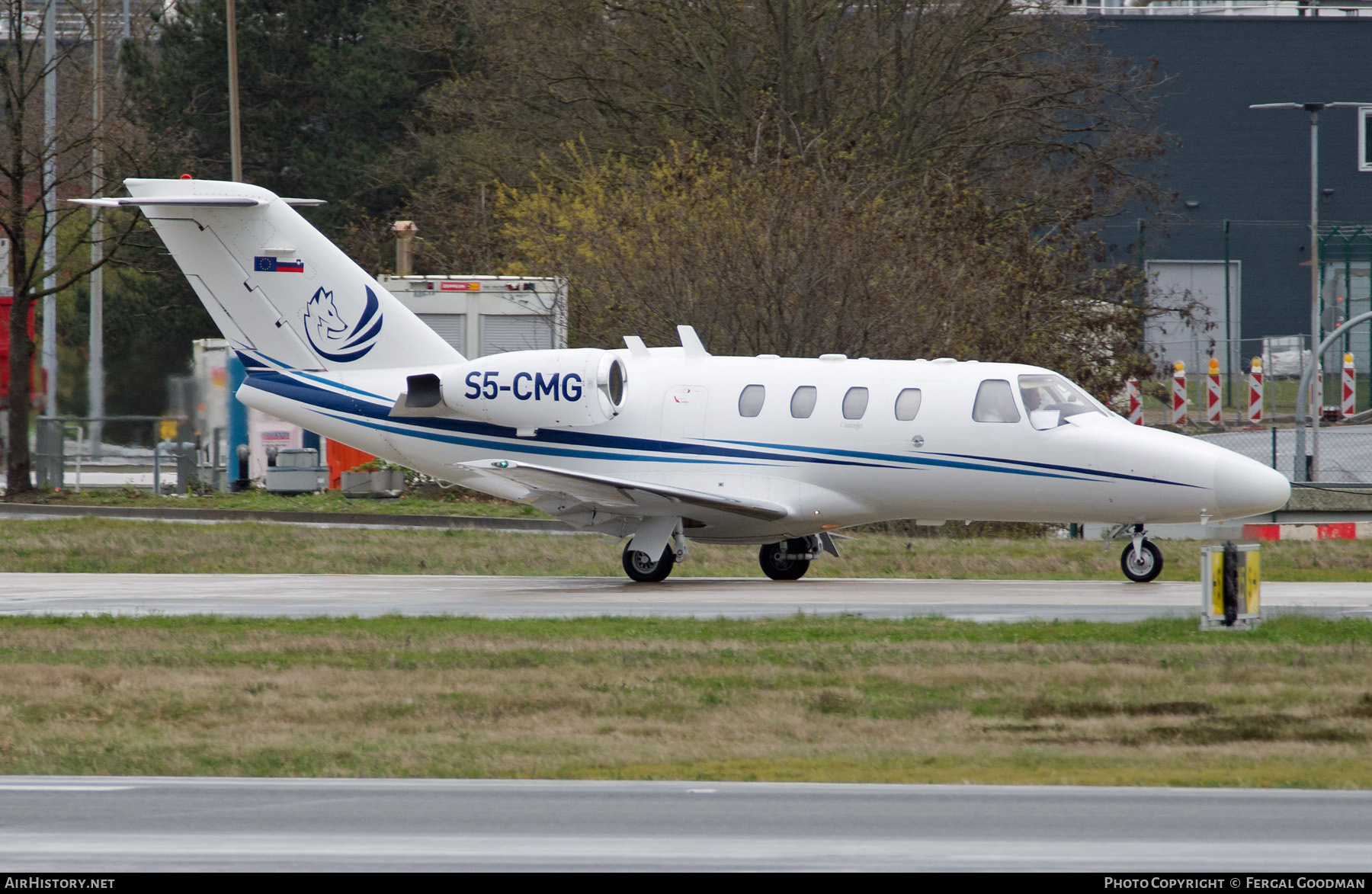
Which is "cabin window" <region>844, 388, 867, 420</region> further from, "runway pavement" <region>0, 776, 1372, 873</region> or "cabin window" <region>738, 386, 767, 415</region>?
"runway pavement" <region>0, 776, 1372, 873</region>

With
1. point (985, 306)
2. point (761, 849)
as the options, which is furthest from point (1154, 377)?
point (761, 849)

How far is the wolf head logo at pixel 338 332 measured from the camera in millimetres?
20531

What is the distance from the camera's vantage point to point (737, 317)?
87.4ft

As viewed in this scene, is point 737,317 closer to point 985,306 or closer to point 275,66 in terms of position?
point 985,306

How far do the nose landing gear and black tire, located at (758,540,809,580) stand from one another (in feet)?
12.5

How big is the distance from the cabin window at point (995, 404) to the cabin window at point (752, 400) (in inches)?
93.4

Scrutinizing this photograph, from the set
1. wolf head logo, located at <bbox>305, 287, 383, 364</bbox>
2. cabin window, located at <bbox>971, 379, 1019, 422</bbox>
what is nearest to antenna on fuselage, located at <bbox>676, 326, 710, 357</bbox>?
cabin window, located at <bbox>971, 379, 1019, 422</bbox>

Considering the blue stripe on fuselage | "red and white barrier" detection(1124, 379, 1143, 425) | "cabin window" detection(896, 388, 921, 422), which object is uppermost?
"red and white barrier" detection(1124, 379, 1143, 425)

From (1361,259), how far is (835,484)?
3498 cm

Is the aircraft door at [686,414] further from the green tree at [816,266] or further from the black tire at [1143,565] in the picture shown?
the green tree at [816,266]

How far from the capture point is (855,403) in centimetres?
1911

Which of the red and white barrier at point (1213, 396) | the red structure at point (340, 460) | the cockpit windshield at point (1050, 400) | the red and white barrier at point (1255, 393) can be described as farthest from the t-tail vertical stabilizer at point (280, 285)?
the red and white barrier at point (1255, 393)

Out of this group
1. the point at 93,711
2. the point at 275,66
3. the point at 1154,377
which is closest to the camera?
the point at 93,711

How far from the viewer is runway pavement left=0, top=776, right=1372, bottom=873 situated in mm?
7004
